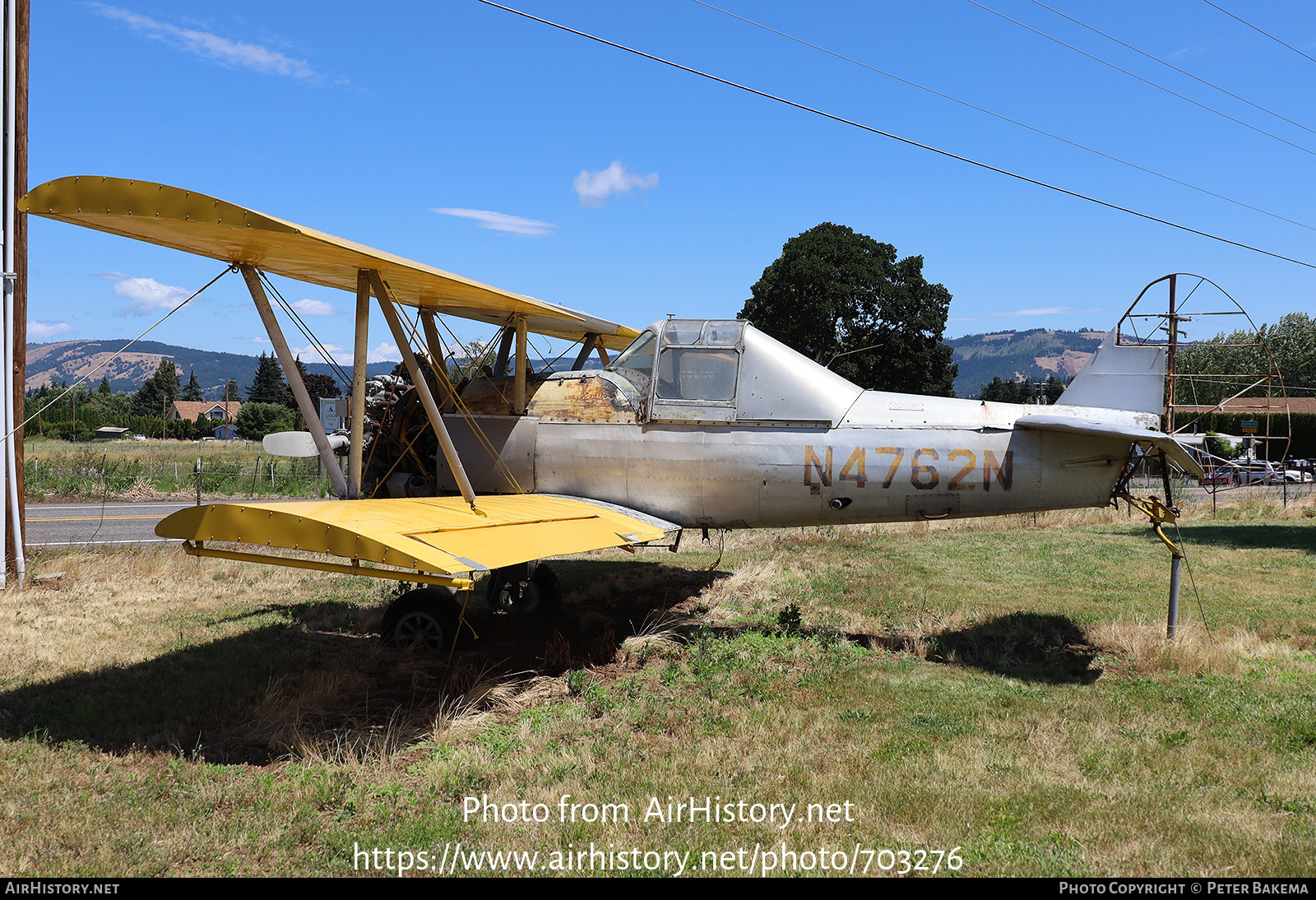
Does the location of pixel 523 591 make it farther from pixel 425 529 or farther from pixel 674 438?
pixel 425 529

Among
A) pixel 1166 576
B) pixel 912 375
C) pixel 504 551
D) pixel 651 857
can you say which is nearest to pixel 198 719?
pixel 504 551

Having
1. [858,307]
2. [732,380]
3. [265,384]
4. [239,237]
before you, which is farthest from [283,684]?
[265,384]

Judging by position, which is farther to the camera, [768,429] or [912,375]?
[912,375]

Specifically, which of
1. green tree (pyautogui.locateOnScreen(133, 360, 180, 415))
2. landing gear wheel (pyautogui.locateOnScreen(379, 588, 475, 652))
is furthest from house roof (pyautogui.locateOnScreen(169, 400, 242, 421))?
landing gear wheel (pyautogui.locateOnScreen(379, 588, 475, 652))

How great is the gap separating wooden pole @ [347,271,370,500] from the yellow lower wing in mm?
423

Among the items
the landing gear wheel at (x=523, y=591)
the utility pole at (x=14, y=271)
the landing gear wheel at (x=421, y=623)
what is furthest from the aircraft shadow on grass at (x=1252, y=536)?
the utility pole at (x=14, y=271)

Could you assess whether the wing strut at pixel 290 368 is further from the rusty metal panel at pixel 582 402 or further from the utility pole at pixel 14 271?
the utility pole at pixel 14 271

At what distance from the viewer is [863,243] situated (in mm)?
38312

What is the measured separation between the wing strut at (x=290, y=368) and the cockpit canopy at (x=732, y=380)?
323cm

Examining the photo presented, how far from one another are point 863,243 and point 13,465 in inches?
1395

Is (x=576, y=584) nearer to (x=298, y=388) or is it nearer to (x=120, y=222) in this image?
(x=298, y=388)

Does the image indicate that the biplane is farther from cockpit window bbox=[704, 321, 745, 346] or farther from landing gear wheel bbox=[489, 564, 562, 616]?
landing gear wheel bbox=[489, 564, 562, 616]

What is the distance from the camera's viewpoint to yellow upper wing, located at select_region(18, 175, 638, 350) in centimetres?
571

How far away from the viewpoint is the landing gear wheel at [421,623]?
757 cm
